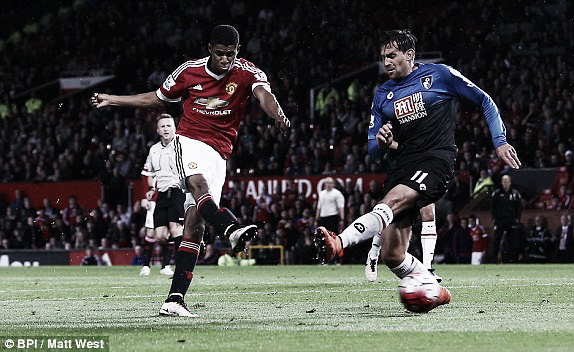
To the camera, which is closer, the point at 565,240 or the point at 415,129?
the point at 415,129

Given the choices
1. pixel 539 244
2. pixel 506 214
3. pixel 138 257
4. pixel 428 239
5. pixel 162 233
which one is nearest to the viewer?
pixel 428 239

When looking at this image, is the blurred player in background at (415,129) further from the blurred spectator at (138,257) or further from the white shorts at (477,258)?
the blurred spectator at (138,257)

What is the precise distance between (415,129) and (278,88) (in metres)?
24.2

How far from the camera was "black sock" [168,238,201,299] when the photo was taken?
8179 millimetres

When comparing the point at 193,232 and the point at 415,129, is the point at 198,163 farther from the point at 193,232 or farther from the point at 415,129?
the point at 415,129

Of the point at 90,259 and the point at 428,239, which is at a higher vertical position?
the point at 428,239

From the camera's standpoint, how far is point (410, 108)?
8.19 m

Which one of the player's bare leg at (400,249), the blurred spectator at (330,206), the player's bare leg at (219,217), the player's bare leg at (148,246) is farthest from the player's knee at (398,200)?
the blurred spectator at (330,206)

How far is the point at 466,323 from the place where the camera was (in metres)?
7.00

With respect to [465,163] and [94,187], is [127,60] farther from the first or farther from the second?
[465,163]

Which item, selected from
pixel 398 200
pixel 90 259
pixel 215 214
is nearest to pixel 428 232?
pixel 398 200

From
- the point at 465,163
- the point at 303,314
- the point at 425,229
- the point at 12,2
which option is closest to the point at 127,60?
the point at 12,2

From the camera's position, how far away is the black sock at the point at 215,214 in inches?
290

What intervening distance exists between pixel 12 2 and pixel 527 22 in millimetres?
23465
